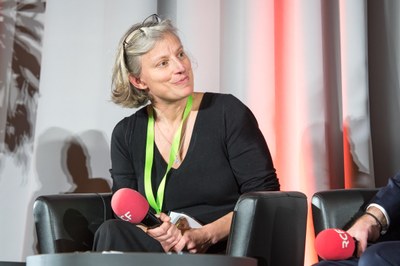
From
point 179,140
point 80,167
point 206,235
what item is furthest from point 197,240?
point 80,167

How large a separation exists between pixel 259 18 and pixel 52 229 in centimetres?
117

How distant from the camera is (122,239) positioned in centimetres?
168

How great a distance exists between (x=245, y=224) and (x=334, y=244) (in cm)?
31

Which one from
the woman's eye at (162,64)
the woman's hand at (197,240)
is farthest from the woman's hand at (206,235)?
the woman's eye at (162,64)

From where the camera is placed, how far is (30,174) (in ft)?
8.80

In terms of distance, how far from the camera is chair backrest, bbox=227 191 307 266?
5.63 ft

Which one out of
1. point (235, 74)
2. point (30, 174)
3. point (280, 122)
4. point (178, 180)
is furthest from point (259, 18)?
point (30, 174)

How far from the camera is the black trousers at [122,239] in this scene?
65.7 inches

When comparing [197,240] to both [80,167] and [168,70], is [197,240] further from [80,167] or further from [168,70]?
[80,167]

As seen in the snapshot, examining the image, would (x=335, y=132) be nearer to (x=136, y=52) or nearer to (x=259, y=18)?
(x=259, y=18)

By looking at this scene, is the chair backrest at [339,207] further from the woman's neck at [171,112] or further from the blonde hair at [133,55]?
the blonde hair at [133,55]

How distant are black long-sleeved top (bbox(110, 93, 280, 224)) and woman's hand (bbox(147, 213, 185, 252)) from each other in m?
0.27

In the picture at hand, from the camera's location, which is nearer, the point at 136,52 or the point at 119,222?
the point at 119,222

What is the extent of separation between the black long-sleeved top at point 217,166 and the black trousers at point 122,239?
34cm
